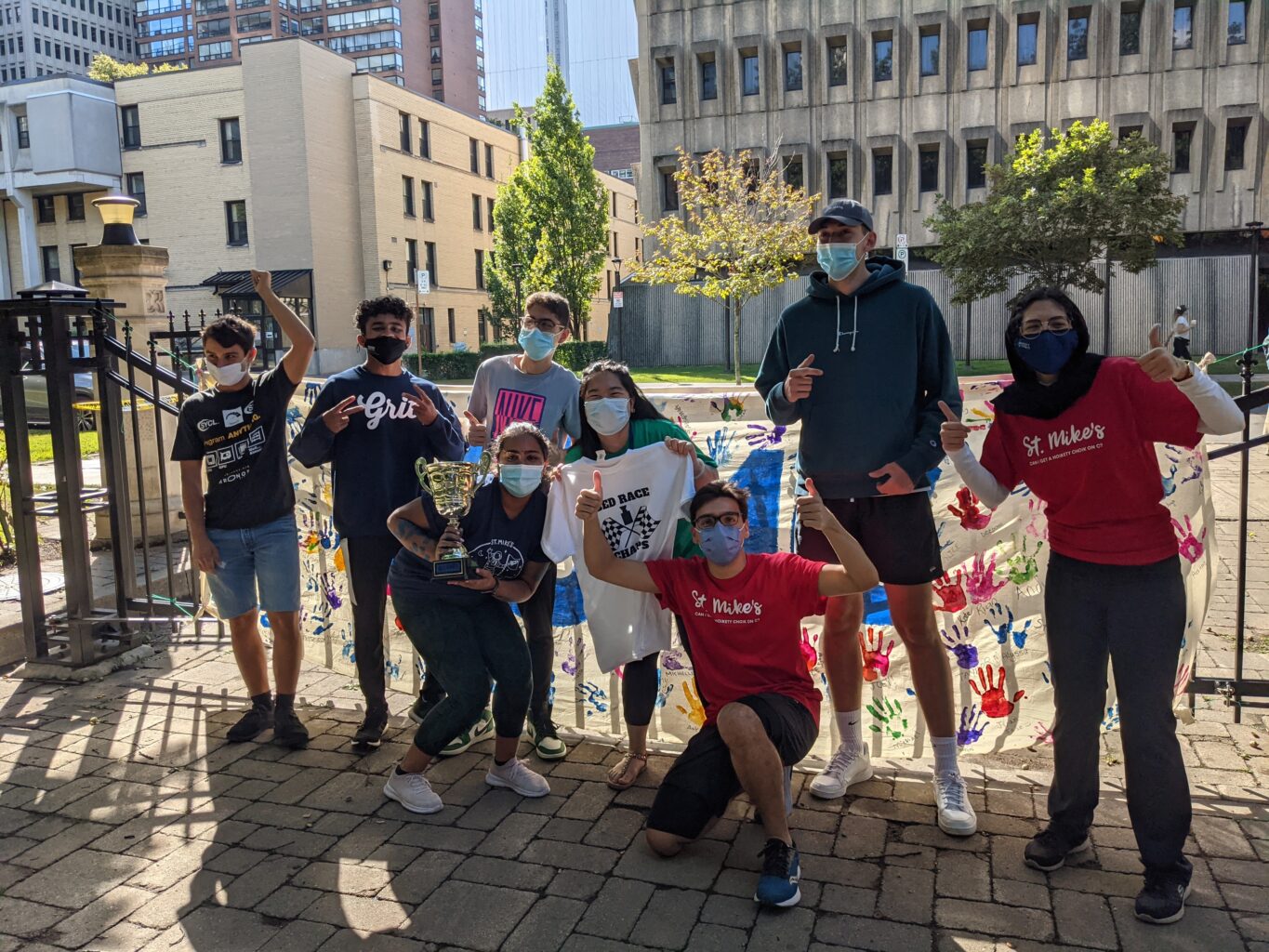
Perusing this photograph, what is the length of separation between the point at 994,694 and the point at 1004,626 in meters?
0.31

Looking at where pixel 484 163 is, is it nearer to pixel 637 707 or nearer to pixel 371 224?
pixel 371 224

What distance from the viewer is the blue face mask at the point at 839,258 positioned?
4082 millimetres

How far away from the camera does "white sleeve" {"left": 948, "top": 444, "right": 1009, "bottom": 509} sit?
3.73 meters

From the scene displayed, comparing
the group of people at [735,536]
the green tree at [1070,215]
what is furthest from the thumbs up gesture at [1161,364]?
the green tree at [1070,215]

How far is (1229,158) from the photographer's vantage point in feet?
118

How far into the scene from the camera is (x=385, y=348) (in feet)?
15.8

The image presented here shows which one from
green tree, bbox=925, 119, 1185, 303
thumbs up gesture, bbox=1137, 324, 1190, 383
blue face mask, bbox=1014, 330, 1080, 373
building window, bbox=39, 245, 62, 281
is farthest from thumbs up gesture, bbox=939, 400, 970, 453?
building window, bbox=39, 245, 62, 281

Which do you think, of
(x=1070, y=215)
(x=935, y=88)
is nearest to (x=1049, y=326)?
(x=1070, y=215)

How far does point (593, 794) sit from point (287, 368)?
247cm

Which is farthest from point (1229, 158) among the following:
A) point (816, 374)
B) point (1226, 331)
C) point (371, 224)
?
point (816, 374)

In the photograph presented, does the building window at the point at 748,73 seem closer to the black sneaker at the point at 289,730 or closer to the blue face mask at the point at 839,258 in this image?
the blue face mask at the point at 839,258

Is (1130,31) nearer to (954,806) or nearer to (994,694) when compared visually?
(994,694)

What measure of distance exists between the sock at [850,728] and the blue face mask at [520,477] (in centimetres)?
165

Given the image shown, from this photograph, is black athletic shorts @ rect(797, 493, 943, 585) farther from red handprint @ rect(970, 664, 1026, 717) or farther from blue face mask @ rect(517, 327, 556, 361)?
blue face mask @ rect(517, 327, 556, 361)
